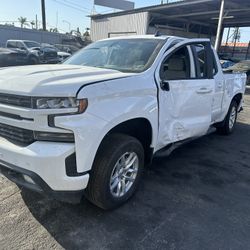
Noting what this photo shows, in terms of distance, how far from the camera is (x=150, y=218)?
3.21 m

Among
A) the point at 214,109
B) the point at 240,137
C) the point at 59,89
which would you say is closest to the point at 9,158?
the point at 59,89

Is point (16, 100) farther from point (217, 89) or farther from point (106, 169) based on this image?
point (217, 89)

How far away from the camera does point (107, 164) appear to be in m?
2.98

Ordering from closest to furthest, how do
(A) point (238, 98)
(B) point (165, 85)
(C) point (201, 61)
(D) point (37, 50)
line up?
(B) point (165, 85) < (C) point (201, 61) < (A) point (238, 98) < (D) point (37, 50)

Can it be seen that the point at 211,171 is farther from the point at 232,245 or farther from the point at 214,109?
the point at 232,245

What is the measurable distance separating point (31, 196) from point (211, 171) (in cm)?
265

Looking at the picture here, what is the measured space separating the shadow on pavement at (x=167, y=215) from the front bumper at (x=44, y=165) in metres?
0.51

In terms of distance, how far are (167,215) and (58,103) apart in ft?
5.63

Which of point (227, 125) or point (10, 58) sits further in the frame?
point (10, 58)

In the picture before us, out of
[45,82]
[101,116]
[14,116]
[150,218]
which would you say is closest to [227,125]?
[150,218]

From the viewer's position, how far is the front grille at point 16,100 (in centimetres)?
260

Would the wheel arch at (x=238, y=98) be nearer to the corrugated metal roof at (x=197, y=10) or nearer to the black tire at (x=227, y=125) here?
the black tire at (x=227, y=125)

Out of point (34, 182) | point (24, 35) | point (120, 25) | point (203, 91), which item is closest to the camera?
point (34, 182)

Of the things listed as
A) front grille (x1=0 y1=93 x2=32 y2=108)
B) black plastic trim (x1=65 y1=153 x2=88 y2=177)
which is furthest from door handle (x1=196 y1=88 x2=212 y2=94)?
front grille (x1=0 y1=93 x2=32 y2=108)
